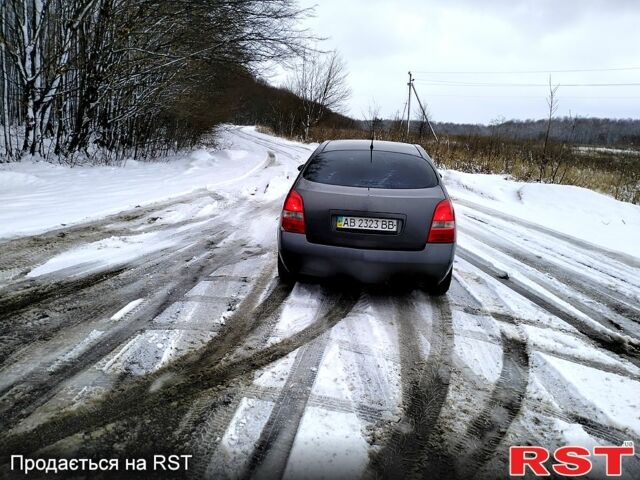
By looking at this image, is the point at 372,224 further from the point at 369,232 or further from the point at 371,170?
the point at 371,170

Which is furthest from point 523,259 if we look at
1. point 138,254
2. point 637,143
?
point 637,143

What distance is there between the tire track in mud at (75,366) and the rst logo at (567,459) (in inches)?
95.3

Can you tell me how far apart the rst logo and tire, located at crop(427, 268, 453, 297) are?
1.63 metres

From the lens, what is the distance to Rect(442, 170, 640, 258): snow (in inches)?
279

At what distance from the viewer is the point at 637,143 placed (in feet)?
50.9

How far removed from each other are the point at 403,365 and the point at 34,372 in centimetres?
227

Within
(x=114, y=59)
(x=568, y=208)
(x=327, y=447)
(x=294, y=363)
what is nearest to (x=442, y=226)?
(x=294, y=363)

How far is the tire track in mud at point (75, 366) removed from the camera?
1.91 metres

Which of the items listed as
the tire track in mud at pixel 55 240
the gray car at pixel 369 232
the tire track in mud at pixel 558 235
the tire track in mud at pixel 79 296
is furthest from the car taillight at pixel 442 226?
the tire track in mud at pixel 558 235

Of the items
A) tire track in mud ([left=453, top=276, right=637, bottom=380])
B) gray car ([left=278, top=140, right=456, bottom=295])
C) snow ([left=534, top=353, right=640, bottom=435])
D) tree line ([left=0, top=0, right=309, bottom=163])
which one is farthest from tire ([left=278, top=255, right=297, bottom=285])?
tree line ([left=0, top=0, right=309, bottom=163])

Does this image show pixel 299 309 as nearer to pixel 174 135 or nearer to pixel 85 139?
pixel 85 139

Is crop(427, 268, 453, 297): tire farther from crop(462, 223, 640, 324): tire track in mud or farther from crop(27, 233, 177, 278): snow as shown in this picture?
crop(27, 233, 177, 278): snow

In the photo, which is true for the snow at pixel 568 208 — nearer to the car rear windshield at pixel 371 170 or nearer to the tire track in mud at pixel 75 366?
the car rear windshield at pixel 371 170

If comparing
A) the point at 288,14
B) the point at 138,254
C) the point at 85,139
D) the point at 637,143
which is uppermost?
the point at 288,14
